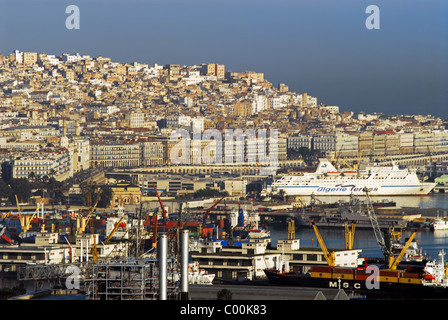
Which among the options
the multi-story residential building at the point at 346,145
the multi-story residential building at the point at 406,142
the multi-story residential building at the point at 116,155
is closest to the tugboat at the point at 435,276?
the multi-story residential building at the point at 116,155

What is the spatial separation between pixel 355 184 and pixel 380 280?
1453 centimetres

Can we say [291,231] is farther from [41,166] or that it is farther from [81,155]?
[81,155]

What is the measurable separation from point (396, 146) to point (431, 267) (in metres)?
25.8

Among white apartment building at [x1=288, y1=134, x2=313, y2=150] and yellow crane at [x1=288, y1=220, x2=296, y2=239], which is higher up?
white apartment building at [x1=288, y1=134, x2=313, y2=150]

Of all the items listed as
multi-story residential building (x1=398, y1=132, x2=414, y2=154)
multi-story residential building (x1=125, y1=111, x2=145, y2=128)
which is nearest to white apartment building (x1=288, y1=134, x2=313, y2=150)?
multi-story residential building (x1=398, y1=132, x2=414, y2=154)

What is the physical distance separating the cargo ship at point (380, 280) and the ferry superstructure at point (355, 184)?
13498 millimetres

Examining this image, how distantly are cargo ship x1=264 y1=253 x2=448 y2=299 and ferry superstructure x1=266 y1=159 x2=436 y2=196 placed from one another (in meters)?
13.5

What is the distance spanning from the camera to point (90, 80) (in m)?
42.8

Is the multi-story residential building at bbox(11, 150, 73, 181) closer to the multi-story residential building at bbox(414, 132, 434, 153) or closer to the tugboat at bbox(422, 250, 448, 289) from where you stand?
the multi-story residential building at bbox(414, 132, 434, 153)

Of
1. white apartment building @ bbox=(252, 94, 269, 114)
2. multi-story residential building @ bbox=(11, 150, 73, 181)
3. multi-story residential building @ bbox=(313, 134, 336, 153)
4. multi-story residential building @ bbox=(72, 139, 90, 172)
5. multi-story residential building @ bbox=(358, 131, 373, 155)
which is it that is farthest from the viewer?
white apartment building @ bbox=(252, 94, 269, 114)

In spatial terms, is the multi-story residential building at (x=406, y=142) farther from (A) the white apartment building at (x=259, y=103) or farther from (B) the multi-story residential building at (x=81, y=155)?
(B) the multi-story residential building at (x=81, y=155)

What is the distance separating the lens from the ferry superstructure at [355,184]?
25.1m

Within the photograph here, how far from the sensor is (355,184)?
1001 inches

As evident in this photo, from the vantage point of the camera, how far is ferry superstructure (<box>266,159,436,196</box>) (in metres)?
25.1
